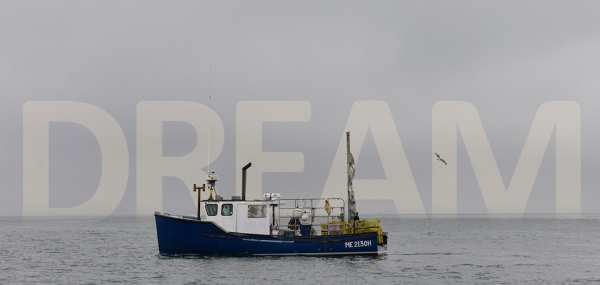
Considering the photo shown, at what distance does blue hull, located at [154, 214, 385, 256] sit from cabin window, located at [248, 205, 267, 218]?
1367 mm

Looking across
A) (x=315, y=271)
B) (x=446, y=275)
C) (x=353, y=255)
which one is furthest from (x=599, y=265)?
(x=315, y=271)

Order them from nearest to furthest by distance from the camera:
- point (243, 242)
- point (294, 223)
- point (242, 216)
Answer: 1. point (243, 242)
2. point (242, 216)
3. point (294, 223)

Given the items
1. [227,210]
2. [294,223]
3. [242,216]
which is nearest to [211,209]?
[227,210]

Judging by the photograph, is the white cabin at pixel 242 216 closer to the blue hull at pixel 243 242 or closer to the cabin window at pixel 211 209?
the cabin window at pixel 211 209

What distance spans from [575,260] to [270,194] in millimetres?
28568

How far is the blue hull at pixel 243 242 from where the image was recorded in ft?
127

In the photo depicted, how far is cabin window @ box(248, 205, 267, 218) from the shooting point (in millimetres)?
39938

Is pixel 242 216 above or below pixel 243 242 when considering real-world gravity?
above

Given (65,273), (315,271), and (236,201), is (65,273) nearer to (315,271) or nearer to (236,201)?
(236,201)

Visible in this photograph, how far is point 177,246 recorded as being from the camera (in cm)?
3912

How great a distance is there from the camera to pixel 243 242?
1535 inches

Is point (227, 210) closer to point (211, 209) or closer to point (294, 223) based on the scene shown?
point (211, 209)

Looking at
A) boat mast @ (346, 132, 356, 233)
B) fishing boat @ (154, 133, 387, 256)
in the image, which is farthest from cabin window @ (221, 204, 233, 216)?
boat mast @ (346, 132, 356, 233)

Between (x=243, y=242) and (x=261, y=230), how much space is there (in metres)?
1.53
